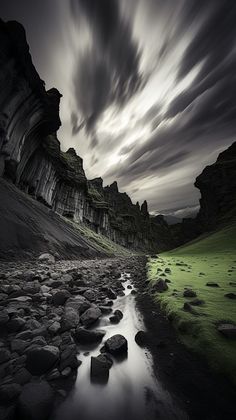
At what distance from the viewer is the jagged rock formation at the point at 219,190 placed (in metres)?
104

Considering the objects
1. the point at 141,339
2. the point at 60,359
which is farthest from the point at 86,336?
the point at 141,339

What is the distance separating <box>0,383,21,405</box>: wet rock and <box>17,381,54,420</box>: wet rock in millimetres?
109

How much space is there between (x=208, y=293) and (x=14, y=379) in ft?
25.5

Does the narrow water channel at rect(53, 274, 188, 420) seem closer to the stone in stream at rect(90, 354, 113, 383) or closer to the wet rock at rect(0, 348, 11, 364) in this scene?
the stone in stream at rect(90, 354, 113, 383)

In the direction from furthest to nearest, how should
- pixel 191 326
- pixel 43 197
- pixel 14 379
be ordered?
pixel 43 197, pixel 191 326, pixel 14 379

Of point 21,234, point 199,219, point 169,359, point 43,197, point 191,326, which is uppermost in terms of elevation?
point 199,219

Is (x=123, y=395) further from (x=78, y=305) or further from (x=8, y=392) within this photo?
(x=78, y=305)

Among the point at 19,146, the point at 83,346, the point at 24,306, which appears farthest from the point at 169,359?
the point at 19,146

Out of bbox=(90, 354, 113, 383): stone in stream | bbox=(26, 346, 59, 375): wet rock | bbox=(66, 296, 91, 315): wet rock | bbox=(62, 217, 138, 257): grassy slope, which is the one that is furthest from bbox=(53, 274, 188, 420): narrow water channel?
bbox=(62, 217, 138, 257): grassy slope

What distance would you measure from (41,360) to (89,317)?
8.03ft

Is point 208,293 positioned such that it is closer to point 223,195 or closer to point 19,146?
point 19,146

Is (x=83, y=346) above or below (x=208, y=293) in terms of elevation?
below

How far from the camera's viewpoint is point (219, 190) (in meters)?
108

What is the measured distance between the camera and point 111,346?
4656mm
